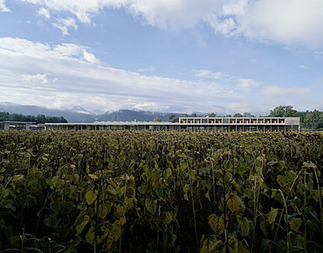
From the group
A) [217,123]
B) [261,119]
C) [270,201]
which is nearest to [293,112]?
[261,119]

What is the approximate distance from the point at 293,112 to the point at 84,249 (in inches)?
7902

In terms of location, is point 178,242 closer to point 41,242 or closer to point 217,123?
point 41,242

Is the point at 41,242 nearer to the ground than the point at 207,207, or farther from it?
farther from it

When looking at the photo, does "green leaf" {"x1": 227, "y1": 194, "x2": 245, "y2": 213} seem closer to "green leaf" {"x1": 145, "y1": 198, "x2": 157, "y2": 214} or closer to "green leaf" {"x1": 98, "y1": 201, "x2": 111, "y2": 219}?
"green leaf" {"x1": 145, "y1": 198, "x2": 157, "y2": 214}

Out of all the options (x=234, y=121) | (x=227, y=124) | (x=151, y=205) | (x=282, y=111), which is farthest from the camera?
(x=282, y=111)

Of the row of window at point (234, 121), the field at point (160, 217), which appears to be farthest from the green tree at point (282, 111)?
the field at point (160, 217)

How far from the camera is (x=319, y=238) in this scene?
2.60 m

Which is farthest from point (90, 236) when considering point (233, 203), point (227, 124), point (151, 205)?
point (227, 124)

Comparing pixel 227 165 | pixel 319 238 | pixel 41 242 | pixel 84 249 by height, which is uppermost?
pixel 227 165

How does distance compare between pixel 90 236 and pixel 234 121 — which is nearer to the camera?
pixel 90 236

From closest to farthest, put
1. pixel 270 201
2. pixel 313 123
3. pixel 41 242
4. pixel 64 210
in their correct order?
pixel 41 242 < pixel 64 210 < pixel 270 201 < pixel 313 123

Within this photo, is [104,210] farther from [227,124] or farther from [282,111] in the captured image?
[282,111]

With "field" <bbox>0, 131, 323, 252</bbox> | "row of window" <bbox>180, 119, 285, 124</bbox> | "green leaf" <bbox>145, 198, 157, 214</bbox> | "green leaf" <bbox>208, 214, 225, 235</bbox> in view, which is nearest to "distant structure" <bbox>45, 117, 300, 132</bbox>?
"row of window" <bbox>180, 119, 285, 124</bbox>

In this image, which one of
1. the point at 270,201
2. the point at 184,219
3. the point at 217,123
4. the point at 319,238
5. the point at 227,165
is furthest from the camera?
the point at 217,123
